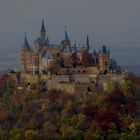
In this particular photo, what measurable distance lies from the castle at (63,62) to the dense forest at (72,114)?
1017mm

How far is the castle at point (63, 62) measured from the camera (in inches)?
1320

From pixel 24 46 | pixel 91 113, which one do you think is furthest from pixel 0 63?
pixel 91 113

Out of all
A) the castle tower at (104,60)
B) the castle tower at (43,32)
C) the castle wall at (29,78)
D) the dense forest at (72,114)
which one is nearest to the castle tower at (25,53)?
the castle tower at (43,32)

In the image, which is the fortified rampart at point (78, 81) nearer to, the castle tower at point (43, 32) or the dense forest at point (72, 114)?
the dense forest at point (72, 114)

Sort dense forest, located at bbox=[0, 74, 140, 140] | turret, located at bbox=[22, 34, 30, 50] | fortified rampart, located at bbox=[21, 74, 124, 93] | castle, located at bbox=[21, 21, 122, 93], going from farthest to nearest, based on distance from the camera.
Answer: turret, located at bbox=[22, 34, 30, 50] → castle, located at bbox=[21, 21, 122, 93] → fortified rampart, located at bbox=[21, 74, 124, 93] → dense forest, located at bbox=[0, 74, 140, 140]

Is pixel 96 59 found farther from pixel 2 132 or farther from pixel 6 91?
pixel 2 132

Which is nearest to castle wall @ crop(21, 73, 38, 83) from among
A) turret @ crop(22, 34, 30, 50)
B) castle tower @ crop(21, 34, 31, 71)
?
castle tower @ crop(21, 34, 31, 71)

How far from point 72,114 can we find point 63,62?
527cm

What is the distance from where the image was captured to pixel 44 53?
120 ft

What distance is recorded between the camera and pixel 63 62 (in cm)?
3522

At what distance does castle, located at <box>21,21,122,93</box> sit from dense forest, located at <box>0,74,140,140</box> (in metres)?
1.02

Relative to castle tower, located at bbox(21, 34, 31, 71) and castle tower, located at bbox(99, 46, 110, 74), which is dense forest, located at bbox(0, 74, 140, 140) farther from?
castle tower, located at bbox(21, 34, 31, 71)

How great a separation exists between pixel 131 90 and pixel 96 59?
4275 mm

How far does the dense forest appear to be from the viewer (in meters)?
28.3
